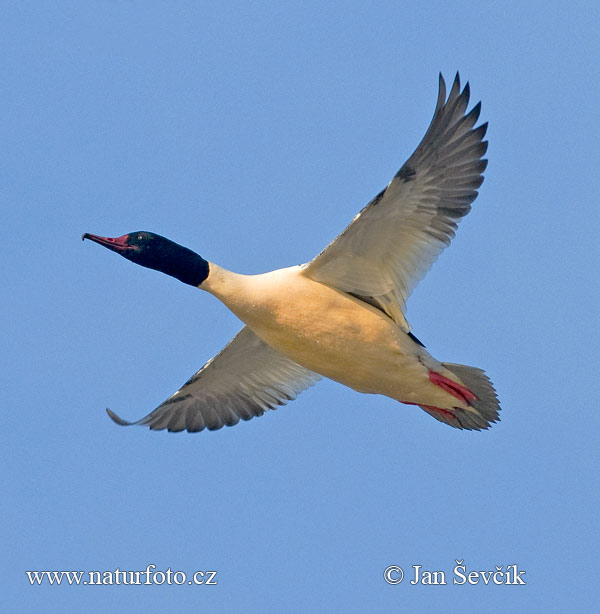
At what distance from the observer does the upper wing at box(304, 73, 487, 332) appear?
31.4 ft

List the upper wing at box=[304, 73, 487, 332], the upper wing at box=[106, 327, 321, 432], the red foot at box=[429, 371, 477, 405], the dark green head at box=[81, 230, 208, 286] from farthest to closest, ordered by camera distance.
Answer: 1. the upper wing at box=[106, 327, 321, 432]
2. the dark green head at box=[81, 230, 208, 286]
3. the red foot at box=[429, 371, 477, 405]
4. the upper wing at box=[304, 73, 487, 332]

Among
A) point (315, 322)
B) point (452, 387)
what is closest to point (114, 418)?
point (315, 322)

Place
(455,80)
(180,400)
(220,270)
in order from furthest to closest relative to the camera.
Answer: (180,400) < (220,270) < (455,80)

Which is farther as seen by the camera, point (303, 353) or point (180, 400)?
point (180, 400)

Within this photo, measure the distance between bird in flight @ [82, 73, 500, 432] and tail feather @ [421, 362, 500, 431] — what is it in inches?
0.5

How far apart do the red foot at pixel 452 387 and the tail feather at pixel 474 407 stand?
4 cm

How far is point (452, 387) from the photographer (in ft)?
33.6

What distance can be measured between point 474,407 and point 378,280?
152 centimetres

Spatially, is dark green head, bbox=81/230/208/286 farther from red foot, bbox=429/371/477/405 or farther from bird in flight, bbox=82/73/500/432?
red foot, bbox=429/371/477/405

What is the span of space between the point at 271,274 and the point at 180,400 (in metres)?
2.28

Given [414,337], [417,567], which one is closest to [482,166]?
[414,337]

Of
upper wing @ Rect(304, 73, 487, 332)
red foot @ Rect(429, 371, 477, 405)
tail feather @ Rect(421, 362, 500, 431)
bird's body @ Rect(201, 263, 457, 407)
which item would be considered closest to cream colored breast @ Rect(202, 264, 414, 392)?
bird's body @ Rect(201, 263, 457, 407)

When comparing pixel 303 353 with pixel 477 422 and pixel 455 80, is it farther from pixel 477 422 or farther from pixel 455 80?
pixel 455 80

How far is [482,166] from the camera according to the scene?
9.68 meters
